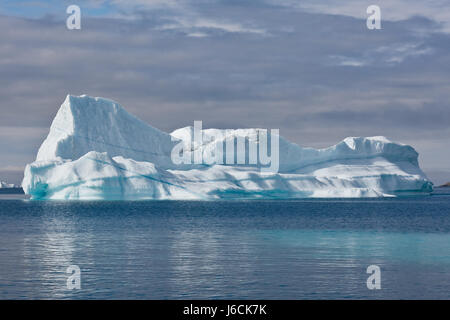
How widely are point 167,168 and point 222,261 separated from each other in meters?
58.3

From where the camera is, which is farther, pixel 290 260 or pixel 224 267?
pixel 290 260

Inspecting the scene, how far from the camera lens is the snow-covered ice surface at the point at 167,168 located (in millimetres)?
62344

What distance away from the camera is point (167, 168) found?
79.8 metres

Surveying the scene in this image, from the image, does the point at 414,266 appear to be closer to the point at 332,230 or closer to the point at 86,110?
the point at 332,230

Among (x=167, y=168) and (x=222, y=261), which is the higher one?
(x=167, y=168)

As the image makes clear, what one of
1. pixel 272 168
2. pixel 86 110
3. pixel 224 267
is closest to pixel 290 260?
pixel 224 267

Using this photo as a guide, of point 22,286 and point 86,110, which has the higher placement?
point 86,110

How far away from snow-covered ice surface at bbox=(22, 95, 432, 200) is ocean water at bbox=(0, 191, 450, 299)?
24056 millimetres

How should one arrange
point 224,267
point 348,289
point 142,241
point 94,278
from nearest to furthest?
point 348,289, point 94,278, point 224,267, point 142,241

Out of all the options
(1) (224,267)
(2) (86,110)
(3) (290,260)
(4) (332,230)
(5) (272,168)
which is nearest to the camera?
(1) (224,267)

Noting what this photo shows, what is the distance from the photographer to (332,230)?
36281mm

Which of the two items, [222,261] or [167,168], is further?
[167,168]

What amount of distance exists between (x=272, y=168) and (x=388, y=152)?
54.9 ft

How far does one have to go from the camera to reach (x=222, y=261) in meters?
21.9
